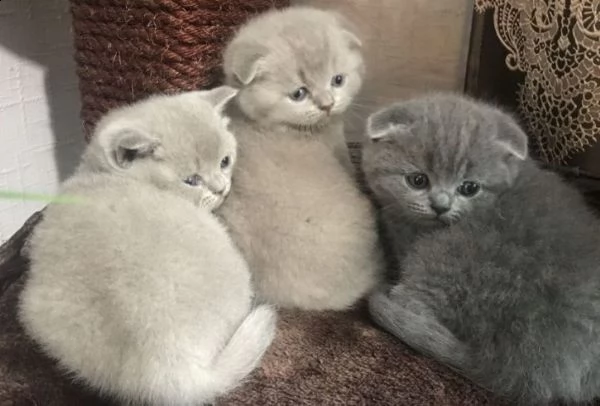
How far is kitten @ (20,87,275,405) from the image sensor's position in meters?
0.82

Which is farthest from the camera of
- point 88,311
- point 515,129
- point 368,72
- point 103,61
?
point 368,72

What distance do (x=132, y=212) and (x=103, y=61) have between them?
0.55 m

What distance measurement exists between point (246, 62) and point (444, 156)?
38 cm

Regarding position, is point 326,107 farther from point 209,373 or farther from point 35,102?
point 35,102

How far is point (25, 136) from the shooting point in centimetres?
162

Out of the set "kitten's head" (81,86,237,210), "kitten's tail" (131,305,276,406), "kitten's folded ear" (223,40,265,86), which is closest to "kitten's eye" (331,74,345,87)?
"kitten's folded ear" (223,40,265,86)

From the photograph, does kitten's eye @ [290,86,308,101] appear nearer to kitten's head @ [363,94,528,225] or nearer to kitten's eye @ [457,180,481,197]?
kitten's head @ [363,94,528,225]

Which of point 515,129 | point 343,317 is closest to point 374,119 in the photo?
point 515,129

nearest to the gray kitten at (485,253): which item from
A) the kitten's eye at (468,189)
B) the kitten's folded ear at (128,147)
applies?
the kitten's eye at (468,189)

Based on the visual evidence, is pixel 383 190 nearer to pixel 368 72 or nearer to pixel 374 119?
pixel 374 119

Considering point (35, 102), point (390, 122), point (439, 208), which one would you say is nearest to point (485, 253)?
point (439, 208)

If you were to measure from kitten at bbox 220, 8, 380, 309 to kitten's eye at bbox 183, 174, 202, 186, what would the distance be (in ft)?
0.27

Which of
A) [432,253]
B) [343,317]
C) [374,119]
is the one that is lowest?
[343,317]

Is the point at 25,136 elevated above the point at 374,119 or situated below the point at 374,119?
below
